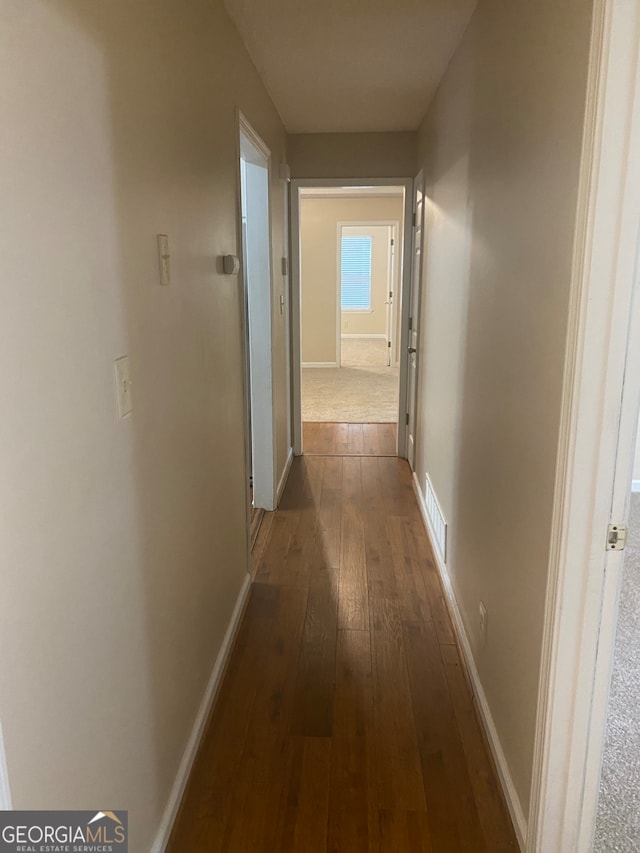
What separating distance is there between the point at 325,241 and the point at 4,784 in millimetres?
8325

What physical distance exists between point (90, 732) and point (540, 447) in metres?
1.12

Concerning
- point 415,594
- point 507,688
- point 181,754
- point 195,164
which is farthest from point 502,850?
point 195,164

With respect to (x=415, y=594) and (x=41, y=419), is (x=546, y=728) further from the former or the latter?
(x=415, y=594)

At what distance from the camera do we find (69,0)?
102 centimetres

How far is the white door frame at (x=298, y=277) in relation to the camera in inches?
177

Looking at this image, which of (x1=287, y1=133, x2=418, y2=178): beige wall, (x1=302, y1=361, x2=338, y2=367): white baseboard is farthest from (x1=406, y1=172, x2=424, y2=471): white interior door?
(x1=302, y1=361, x2=338, y2=367): white baseboard

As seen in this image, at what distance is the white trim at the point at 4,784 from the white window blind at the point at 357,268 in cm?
1123

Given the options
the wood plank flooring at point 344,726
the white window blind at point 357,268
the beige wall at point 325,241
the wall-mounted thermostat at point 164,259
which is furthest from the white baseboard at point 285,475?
the white window blind at point 357,268

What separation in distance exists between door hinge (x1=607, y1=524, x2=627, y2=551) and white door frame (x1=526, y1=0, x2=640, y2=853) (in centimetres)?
1

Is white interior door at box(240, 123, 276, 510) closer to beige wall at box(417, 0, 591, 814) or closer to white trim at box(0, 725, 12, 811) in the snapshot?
beige wall at box(417, 0, 591, 814)

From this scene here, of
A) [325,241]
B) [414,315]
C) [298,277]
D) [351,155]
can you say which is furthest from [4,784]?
[325,241]

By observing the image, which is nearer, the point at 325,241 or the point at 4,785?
the point at 4,785

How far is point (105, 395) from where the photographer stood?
3.91 feet

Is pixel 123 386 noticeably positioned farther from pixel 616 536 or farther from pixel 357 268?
pixel 357 268
